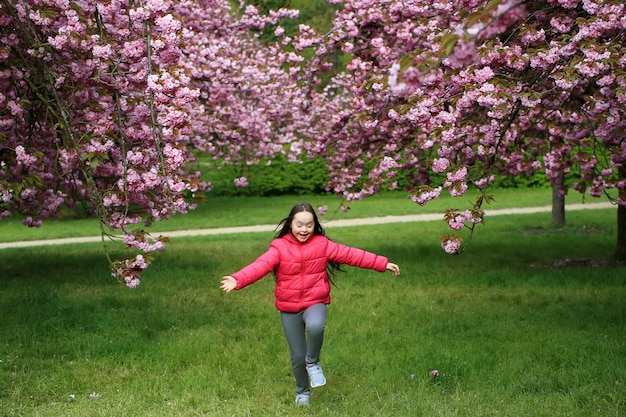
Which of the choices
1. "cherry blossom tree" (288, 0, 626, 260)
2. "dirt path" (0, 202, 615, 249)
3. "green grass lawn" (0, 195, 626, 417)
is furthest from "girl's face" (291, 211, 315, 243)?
"dirt path" (0, 202, 615, 249)

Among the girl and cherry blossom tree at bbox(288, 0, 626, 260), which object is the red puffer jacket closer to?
the girl

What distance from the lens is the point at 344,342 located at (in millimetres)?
7262

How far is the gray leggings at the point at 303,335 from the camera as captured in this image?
5344 millimetres

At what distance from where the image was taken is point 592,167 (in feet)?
29.1

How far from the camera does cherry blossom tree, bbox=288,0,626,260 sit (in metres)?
5.99

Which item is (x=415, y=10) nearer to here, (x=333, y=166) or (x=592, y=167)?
(x=592, y=167)

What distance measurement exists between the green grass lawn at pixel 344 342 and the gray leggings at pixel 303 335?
326mm

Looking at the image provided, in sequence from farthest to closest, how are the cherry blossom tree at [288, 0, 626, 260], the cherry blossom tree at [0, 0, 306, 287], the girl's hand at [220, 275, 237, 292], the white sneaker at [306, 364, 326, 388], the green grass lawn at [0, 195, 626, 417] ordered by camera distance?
the cherry blossom tree at [0, 0, 306, 287] → the cherry blossom tree at [288, 0, 626, 260] → the green grass lawn at [0, 195, 626, 417] → the white sneaker at [306, 364, 326, 388] → the girl's hand at [220, 275, 237, 292]

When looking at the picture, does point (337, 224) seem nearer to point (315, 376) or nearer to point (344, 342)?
point (344, 342)

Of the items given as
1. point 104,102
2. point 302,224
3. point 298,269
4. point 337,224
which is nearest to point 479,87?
point 302,224

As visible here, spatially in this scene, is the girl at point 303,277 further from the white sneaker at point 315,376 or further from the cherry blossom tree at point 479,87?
the cherry blossom tree at point 479,87

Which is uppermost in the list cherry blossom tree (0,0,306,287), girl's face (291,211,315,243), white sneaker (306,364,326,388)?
cherry blossom tree (0,0,306,287)

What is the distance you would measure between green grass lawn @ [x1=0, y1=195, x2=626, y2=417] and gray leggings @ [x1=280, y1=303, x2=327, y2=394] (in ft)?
1.07

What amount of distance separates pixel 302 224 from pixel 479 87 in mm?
1944
